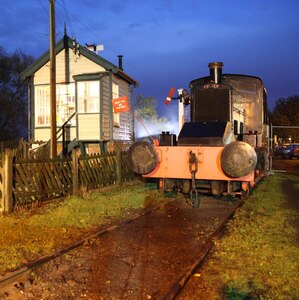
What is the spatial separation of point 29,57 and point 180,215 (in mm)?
40484

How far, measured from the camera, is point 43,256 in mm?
5625

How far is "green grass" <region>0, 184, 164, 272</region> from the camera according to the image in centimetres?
592

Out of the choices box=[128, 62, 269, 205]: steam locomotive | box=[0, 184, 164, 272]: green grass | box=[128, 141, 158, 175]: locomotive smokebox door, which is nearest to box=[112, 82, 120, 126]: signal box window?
box=[128, 62, 269, 205]: steam locomotive

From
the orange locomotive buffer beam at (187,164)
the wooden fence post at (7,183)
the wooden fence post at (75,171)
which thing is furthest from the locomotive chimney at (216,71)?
the wooden fence post at (7,183)

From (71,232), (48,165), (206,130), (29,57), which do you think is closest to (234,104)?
(206,130)

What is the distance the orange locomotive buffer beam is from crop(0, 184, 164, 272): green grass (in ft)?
3.63

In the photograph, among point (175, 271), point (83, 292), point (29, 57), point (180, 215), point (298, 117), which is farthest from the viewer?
point (298, 117)

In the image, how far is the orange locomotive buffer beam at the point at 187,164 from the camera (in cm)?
930

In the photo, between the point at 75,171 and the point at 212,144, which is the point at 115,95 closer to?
the point at 75,171

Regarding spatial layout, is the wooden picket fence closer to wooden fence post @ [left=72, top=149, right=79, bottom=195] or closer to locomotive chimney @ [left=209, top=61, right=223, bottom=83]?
wooden fence post @ [left=72, top=149, right=79, bottom=195]

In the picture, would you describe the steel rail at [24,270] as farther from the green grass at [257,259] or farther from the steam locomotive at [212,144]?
the steam locomotive at [212,144]

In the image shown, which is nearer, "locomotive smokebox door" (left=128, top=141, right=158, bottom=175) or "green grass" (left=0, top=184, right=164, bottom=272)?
"green grass" (left=0, top=184, right=164, bottom=272)

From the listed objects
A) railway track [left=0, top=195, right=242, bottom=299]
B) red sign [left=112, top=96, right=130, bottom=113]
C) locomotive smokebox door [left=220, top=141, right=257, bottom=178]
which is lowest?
railway track [left=0, top=195, right=242, bottom=299]

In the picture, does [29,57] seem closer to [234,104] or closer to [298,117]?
[234,104]
